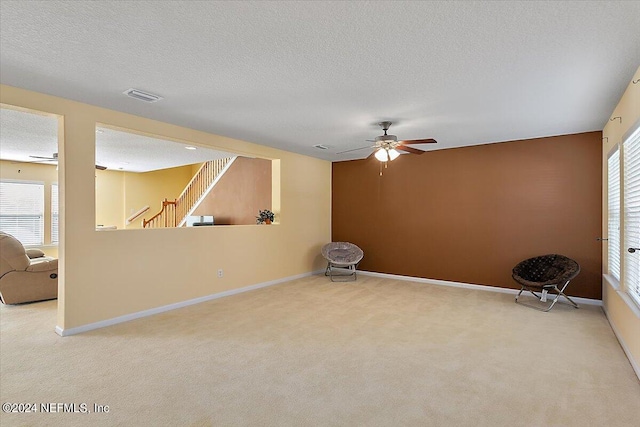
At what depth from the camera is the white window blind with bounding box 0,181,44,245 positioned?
22.7ft

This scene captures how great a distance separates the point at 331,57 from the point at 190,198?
25.0 feet

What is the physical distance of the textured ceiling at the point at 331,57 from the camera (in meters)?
1.94

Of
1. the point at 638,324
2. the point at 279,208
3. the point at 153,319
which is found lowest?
the point at 153,319

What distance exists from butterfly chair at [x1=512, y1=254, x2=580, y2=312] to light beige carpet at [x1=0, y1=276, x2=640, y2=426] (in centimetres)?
30

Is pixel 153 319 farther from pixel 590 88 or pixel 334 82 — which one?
pixel 590 88

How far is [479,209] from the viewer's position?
18.4 feet

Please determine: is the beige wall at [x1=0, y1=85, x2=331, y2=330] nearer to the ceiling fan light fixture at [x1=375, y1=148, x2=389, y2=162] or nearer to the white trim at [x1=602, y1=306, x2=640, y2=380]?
the ceiling fan light fixture at [x1=375, y1=148, x2=389, y2=162]

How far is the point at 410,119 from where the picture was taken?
13.4 ft

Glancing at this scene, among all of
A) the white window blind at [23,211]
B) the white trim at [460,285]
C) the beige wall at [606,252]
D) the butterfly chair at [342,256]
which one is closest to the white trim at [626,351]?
the beige wall at [606,252]

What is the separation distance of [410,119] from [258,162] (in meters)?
A: 3.87

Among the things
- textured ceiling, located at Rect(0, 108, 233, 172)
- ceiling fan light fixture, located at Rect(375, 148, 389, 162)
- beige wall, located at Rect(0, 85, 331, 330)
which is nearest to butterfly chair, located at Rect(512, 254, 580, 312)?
ceiling fan light fixture, located at Rect(375, 148, 389, 162)

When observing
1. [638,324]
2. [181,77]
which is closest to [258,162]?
[181,77]

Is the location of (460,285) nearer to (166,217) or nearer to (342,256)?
(342,256)

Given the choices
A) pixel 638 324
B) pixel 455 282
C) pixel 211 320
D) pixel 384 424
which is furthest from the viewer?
pixel 455 282
